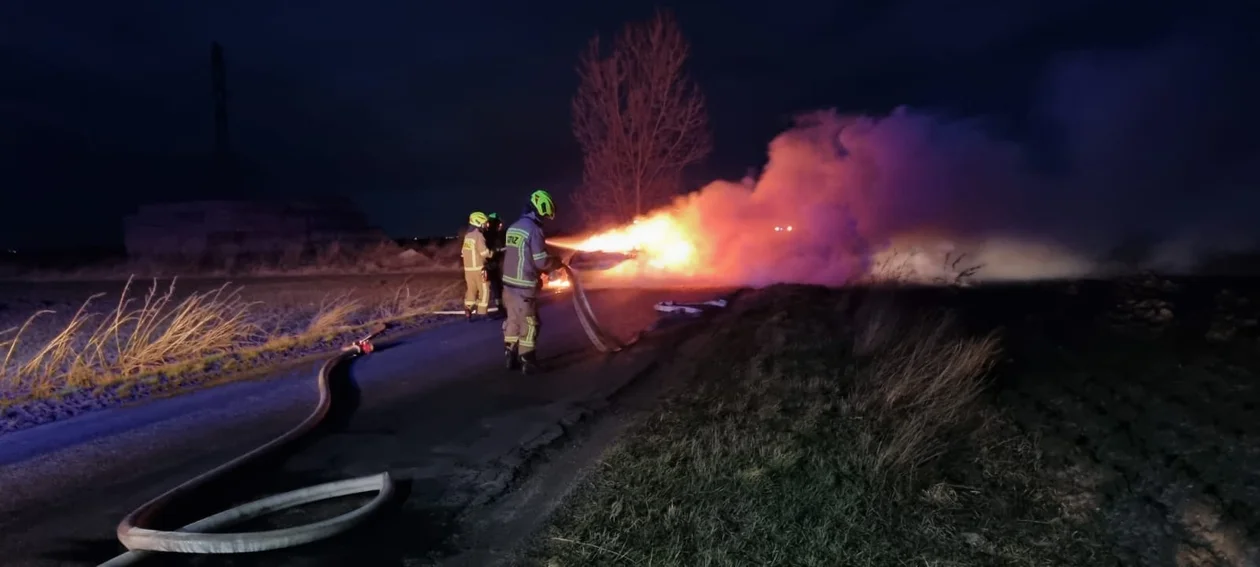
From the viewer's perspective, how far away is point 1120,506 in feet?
20.2

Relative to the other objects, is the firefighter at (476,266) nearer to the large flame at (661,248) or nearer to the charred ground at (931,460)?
the charred ground at (931,460)

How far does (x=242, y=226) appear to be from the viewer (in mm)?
44500

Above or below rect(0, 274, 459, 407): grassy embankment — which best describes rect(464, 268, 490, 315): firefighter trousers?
above

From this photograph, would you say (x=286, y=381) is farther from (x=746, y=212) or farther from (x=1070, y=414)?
(x=746, y=212)

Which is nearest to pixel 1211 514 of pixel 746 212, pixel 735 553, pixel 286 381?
pixel 735 553

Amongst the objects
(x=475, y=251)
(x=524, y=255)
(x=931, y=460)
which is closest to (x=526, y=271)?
(x=524, y=255)

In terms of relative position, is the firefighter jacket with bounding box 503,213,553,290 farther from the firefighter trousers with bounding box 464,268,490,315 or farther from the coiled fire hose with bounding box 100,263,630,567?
the firefighter trousers with bounding box 464,268,490,315

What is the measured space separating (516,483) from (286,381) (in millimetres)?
4525

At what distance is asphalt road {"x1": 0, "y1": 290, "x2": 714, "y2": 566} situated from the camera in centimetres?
474

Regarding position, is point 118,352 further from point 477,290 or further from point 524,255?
point 477,290

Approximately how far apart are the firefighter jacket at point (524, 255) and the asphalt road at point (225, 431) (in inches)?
45.8

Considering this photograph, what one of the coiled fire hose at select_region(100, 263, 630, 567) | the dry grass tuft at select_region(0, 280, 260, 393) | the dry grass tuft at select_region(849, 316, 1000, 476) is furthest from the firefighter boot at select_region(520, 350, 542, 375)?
the dry grass tuft at select_region(0, 280, 260, 393)

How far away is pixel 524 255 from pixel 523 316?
2.38 feet

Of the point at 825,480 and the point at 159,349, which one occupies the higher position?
the point at 159,349
